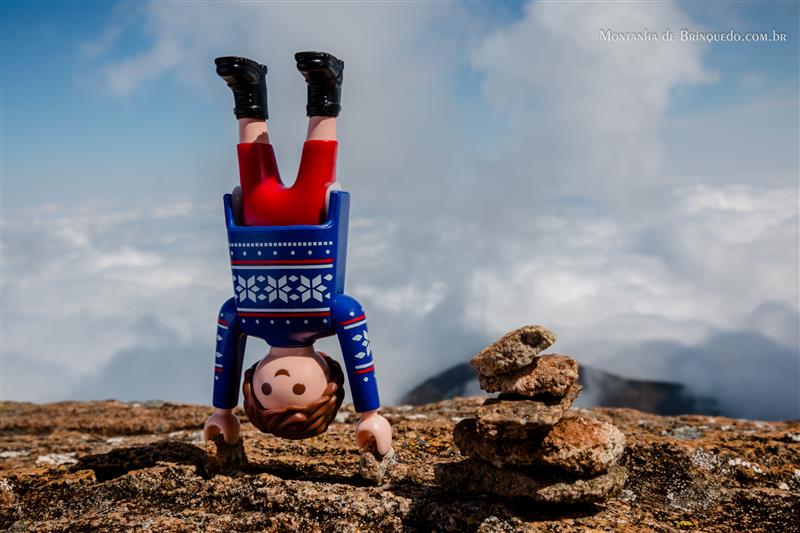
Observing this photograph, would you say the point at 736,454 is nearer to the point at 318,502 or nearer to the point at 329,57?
the point at 318,502

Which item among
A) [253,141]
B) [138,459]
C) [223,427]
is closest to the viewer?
[253,141]

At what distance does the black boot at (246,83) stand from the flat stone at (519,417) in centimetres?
337

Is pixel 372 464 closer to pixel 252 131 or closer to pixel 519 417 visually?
pixel 519 417

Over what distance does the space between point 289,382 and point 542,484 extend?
2.32 m

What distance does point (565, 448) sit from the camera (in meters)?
5.41

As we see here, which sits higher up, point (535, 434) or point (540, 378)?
point (540, 378)

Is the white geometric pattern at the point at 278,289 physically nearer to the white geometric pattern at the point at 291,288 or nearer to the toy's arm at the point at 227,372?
the white geometric pattern at the point at 291,288

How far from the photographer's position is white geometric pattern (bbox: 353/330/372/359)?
249 inches

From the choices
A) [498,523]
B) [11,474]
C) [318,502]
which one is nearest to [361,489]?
[318,502]

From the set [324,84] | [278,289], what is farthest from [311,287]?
[324,84]

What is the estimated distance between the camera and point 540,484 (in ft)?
18.2

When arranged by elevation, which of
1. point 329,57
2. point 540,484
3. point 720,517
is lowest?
point 720,517

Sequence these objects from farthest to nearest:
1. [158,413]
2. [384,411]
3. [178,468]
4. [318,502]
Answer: [158,413]
[384,411]
[178,468]
[318,502]

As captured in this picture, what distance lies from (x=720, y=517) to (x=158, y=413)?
8.23 meters
